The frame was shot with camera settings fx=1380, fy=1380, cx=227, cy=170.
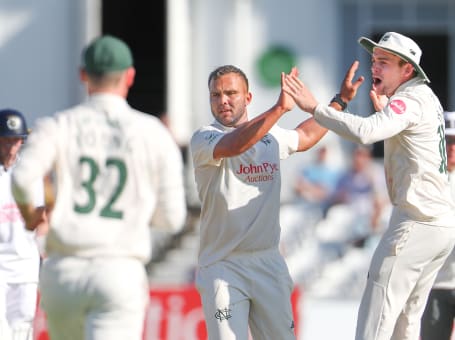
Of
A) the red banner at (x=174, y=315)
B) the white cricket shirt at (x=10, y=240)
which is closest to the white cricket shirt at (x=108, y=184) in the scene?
the white cricket shirt at (x=10, y=240)

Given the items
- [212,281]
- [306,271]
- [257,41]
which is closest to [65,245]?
[212,281]

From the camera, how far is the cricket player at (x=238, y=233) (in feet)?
24.3

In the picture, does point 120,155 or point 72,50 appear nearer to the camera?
point 120,155

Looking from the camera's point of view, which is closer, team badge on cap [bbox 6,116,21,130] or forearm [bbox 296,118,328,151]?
forearm [bbox 296,118,328,151]

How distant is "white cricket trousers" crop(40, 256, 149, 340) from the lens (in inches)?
245

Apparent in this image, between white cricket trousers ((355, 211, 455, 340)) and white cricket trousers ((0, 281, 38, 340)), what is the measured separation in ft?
6.91

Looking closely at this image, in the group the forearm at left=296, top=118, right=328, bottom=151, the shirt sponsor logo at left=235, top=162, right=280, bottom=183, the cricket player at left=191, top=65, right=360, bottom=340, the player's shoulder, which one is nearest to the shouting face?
the forearm at left=296, top=118, right=328, bottom=151

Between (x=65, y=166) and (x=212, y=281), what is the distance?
4.70 feet

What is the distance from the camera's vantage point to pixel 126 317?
6.27 m

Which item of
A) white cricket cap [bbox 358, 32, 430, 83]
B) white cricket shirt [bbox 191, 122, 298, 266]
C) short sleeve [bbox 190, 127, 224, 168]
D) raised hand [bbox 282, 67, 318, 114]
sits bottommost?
white cricket shirt [bbox 191, 122, 298, 266]

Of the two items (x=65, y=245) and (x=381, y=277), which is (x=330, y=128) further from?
(x=65, y=245)

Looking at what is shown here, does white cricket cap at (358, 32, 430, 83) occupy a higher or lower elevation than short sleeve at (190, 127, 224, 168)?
higher

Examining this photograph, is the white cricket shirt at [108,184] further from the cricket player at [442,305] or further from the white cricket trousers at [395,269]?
the cricket player at [442,305]

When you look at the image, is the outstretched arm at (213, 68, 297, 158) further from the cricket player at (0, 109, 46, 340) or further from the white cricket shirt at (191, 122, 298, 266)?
the cricket player at (0, 109, 46, 340)
